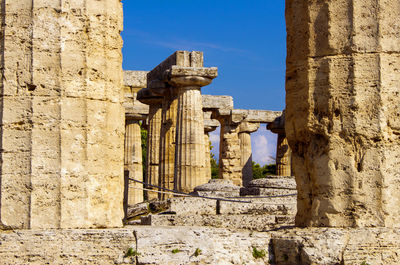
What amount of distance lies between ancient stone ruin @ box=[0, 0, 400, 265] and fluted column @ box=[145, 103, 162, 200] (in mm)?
13682

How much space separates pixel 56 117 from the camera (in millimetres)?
8219

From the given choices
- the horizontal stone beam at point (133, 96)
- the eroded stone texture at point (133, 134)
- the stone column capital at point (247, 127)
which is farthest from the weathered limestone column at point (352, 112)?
the stone column capital at point (247, 127)

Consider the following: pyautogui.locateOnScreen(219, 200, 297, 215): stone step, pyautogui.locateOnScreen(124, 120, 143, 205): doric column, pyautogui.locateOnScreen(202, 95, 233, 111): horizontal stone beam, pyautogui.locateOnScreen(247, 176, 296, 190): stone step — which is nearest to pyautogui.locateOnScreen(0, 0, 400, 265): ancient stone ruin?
pyautogui.locateOnScreen(219, 200, 297, 215): stone step

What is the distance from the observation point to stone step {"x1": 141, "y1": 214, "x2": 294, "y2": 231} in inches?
458

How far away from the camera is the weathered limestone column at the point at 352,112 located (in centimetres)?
876

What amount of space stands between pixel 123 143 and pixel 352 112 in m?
2.86

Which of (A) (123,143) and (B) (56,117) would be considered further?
(A) (123,143)

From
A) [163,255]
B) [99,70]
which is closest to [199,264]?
[163,255]

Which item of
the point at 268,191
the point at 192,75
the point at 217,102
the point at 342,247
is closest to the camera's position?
the point at 342,247

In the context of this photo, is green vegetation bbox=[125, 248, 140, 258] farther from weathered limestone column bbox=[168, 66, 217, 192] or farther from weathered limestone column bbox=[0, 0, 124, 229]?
weathered limestone column bbox=[168, 66, 217, 192]

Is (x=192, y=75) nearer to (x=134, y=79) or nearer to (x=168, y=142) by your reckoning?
(x=168, y=142)

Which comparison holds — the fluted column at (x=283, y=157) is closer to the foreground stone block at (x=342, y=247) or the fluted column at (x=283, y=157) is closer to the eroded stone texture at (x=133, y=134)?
the eroded stone texture at (x=133, y=134)

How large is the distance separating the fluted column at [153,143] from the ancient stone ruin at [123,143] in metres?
13.7

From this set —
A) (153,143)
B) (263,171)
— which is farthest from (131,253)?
(263,171)
